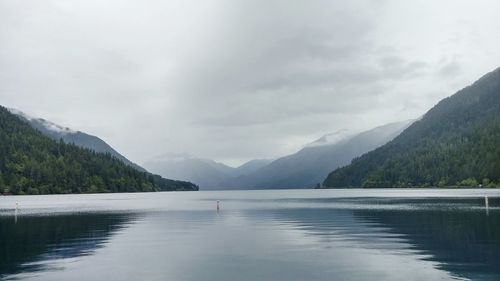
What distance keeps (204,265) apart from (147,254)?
10059 mm

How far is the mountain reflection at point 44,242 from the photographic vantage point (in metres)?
46.1

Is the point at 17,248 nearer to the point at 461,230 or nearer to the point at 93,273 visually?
the point at 93,273

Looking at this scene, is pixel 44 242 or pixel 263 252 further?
pixel 44 242

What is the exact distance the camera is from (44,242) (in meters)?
63.3

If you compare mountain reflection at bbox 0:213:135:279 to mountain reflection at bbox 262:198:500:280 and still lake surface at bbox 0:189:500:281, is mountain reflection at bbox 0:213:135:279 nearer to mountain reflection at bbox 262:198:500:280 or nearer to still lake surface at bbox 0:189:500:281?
still lake surface at bbox 0:189:500:281

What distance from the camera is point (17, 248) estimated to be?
5716cm

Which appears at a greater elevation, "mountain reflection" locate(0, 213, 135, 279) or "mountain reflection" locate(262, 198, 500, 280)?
"mountain reflection" locate(0, 213, 135, 279)

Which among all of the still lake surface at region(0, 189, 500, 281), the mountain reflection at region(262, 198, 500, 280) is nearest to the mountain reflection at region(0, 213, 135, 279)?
the still lake surface at region(0, 189, 500, 281)

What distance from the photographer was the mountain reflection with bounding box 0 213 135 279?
46134 mm

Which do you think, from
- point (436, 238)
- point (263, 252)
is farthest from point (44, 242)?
point (436, 238)

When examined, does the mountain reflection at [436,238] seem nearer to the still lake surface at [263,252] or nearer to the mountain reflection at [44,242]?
the still lake surface at [263,252]

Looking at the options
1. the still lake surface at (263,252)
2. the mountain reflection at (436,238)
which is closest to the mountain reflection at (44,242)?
the still lake surface at (263,252)

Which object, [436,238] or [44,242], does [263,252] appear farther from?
[44,242]

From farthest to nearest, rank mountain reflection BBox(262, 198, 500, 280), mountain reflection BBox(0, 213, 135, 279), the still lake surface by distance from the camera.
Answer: mountain reflection BBox(0, 213, 135, 279) → mountain reflection BBox(262, 198, 500, 280) → the still lake surface
